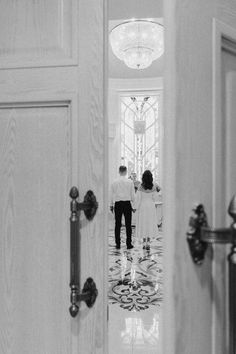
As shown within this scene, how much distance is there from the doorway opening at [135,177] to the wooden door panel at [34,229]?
0.36 m

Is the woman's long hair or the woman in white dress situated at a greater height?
the woman's long hair

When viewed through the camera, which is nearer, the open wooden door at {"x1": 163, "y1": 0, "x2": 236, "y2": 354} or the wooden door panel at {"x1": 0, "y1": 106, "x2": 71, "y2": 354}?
the open wooden door at {"x1": 163, "y1": 0, "x2": 236, "y2": 354}

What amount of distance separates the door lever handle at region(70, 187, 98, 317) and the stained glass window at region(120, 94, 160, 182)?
6.89 meters

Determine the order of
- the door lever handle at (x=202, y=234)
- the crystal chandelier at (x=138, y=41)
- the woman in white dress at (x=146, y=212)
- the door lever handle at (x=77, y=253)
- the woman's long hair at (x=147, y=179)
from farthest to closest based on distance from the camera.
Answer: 1. the woman in white dress at (x=146, y=212)
2. the woman's long hair at (x=147, y=179)
3. the crystal chandelier at (x=138, y=41)
4. the door lever handle at (x=77, y=253)
5. the door lever handle at (x=202, y=234)

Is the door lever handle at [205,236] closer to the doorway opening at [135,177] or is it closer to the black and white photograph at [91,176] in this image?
the black and white photograph at [91,176]

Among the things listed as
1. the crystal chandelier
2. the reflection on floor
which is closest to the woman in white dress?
the reflection on floor

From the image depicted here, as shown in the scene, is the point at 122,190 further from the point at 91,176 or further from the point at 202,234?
the point at 202,234

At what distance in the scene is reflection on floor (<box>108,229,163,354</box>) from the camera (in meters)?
2.44

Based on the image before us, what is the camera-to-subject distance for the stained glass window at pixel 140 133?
7855 millimetres

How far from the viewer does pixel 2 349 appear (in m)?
1.04

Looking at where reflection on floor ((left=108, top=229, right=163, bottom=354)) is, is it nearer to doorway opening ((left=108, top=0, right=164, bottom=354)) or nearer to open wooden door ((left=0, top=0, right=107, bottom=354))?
doorway opening ((left=108, top=0, right=164, bottom=354))

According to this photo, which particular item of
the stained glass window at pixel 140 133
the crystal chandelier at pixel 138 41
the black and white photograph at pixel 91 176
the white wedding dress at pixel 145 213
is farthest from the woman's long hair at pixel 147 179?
the black and white photograph at pixel 91 176

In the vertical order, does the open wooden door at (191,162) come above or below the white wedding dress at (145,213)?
above

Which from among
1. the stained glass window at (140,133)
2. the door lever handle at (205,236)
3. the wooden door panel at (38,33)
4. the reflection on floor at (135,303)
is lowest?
the reflection on floor at (135,303)
